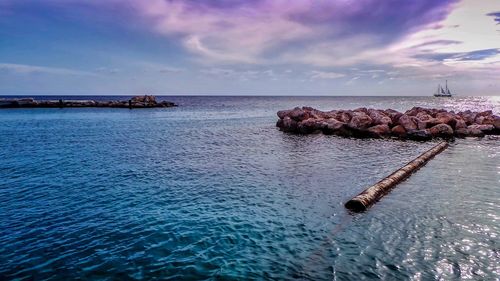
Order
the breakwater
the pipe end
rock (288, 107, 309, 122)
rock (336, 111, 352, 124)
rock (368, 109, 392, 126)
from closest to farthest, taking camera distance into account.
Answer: the pipe end < the breakwater < rock (368, 109, 392, 126) < rock (336, 111, 352, 124) < rock (288, 107, 309, 122)

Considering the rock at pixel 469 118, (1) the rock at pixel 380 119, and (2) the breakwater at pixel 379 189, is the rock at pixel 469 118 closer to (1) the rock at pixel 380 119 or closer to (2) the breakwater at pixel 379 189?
(1) the rock at pixel 380 119

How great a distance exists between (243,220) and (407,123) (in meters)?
30.6

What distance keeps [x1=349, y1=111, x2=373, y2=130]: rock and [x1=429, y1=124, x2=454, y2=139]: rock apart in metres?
6.52

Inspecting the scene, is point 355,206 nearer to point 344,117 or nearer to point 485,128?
point 344,117

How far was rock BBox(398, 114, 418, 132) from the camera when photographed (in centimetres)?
3525

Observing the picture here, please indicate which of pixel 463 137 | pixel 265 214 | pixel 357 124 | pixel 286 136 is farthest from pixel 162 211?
pixel 463 137

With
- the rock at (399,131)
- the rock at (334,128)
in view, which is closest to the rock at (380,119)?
the rock at (399,131)

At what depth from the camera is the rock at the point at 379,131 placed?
1369 inches

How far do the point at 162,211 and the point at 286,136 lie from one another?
25292mm

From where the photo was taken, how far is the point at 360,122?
36.9 meters

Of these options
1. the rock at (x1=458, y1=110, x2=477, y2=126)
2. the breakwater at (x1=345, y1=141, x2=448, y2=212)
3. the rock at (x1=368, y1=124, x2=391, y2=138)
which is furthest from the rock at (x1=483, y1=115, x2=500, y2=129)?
the breakwater at (x1=345, y1=141, x2=448, y2=212)

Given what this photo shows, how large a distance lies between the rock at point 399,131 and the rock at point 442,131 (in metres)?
3.06

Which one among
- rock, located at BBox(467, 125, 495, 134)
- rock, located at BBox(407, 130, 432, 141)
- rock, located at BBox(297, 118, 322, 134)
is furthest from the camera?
rock, located at BBox(297, 118, 322, 134)

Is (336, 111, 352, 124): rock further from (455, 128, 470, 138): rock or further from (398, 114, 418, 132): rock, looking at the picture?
(455, 128, 470, 138): rock
